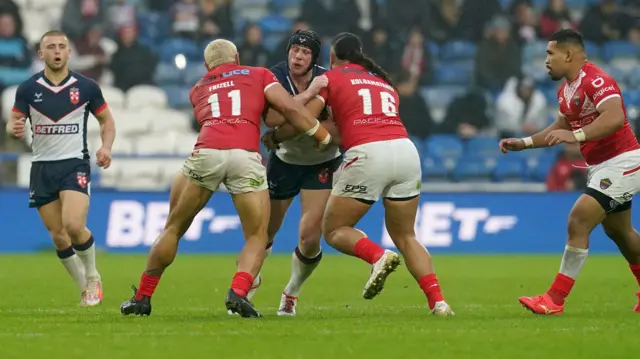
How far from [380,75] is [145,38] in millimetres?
15867

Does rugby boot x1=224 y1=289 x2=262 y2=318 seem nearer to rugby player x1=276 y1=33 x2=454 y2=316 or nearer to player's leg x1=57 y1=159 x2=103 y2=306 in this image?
rugby player x1=276 y1=33 x2=454 y2=316

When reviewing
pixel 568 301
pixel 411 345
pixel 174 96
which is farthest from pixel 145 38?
pixel 411 345

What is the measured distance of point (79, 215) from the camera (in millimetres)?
11883

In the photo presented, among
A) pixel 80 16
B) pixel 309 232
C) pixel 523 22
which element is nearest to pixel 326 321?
pixel 309 232

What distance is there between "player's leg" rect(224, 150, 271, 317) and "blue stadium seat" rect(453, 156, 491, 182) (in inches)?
500

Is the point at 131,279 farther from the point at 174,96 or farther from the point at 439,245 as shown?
the point at 174,96

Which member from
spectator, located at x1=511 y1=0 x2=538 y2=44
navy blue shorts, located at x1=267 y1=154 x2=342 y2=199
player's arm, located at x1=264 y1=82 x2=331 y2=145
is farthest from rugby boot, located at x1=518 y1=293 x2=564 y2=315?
spectator, located at x1=511 y1=0 x2=538 y2=44

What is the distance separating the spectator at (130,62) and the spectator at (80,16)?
122 centimetres

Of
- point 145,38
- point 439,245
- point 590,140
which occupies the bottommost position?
point 439,245

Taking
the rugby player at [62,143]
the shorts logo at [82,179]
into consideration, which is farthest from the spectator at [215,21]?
the shorts logo at [82,179]

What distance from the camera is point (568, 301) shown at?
39.7 feet

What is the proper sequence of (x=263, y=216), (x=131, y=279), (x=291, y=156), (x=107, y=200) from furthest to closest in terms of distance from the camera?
1. (x=107, y=200)
2. (x=131, y=279)
3. (x=291, y=156)
4. (x=263, y=216)

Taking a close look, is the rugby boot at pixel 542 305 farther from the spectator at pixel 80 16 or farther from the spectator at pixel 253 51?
the spectator at pixel 80 16

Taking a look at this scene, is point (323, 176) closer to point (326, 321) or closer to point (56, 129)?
point (326, 321)
